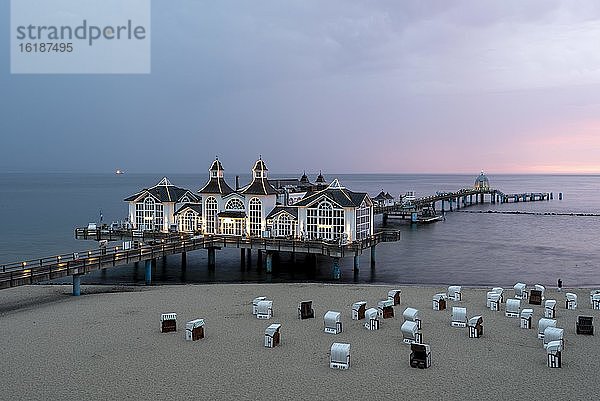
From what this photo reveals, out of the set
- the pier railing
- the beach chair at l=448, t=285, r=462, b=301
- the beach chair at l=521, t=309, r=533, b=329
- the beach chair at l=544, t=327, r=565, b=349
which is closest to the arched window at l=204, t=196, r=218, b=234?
the pier railing

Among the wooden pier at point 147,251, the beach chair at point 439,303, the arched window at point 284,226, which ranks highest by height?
the arched window at point 284,226

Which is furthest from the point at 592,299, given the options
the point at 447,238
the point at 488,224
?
the point at 488,224

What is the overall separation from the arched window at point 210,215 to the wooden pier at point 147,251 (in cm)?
232

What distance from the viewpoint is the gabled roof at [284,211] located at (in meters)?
40.8

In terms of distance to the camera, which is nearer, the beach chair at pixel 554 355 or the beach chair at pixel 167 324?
the beach chair at pixel 554 355

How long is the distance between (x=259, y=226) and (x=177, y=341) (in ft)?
75.5

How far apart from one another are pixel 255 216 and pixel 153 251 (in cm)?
897

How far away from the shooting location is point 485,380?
15883 mm

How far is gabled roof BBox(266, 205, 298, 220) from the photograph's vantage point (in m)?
40.8

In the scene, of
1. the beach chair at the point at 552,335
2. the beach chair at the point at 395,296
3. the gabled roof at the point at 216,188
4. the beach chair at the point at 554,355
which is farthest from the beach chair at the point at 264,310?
the gabled roof at the point at 216,188

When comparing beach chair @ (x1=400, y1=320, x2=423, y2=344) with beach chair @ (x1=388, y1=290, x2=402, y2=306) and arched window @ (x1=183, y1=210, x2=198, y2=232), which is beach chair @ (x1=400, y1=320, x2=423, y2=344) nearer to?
beach chair @ (x1=388, y1=290, x2=402, y2=306)

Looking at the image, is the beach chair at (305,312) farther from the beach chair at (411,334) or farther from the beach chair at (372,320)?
the beach chair at (411,334)

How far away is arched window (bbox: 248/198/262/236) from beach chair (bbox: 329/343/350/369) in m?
25.9

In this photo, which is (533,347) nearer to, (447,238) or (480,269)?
(480,269)
